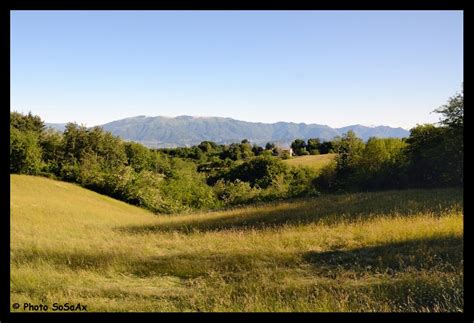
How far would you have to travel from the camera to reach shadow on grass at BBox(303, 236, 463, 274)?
24.7ft

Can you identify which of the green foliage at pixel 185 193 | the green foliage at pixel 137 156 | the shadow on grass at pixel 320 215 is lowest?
the green foliage at pixel 185 193

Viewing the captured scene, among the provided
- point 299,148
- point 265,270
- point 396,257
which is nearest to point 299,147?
point 299,148

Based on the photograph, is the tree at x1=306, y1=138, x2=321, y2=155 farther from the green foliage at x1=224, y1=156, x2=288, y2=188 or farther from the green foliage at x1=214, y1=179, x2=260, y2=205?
the green foliage at x1=214, y1=179, x2=260, y2=205

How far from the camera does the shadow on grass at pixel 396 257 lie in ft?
24.7

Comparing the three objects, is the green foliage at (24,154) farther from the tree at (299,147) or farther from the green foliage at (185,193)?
the tree at (299,147)

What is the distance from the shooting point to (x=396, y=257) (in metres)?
8.17

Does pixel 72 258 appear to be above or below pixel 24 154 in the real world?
below

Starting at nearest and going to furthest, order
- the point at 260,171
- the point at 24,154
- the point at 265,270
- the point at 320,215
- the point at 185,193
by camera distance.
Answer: the point at 265,270
the point at 320,215
the point at 24,154
the point at 185,193
the point at 260,171

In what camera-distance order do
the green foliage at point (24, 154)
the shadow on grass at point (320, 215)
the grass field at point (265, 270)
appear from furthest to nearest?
1. the green foliage at point (24, 154)
2. the shadow on grass at point (320, 215)
3. the grass field at point (265, 270)

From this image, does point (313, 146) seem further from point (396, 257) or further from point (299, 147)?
point (396, 257)

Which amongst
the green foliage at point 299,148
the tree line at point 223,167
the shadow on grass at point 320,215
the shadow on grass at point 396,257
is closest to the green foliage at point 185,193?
the tree line at point 223,167
